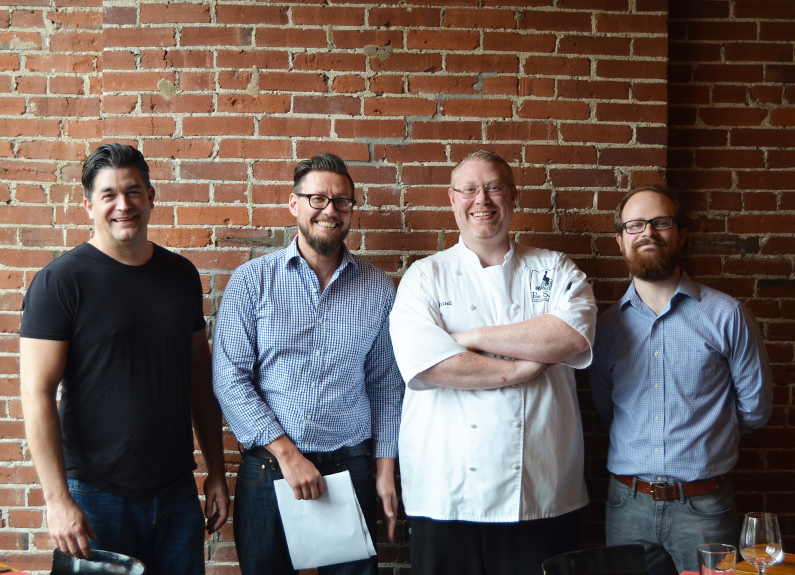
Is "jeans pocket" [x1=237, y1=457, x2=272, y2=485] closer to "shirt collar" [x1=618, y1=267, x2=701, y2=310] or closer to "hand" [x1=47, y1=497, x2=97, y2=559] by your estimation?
"hand" [x1=47, y1=497, x2=97, y2=559]

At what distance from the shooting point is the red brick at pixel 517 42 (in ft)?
7.98

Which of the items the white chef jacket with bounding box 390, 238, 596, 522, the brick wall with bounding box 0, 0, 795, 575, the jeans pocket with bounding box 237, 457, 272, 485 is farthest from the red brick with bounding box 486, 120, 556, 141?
the jeans pocket with bounding box 237, 457, 272, 485

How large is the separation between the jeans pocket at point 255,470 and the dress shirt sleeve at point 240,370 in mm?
79

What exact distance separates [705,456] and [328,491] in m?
1.26

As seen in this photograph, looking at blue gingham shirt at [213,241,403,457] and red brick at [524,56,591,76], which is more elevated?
red brick at [524,56,591,76]

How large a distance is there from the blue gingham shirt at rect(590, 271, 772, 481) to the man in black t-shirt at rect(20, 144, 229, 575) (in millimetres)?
1527

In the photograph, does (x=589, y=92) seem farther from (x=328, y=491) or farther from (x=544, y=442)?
(x=328, y=491)

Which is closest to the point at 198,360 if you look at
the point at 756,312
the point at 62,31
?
the point at 62,31

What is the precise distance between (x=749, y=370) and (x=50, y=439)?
2.24 meters

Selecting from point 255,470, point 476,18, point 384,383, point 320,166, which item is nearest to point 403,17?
point 476,18

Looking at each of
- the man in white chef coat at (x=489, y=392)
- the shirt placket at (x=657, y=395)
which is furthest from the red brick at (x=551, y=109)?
the shirt placket at (x=657, y=395)

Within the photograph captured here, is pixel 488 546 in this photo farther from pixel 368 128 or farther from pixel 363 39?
pixel 363 39

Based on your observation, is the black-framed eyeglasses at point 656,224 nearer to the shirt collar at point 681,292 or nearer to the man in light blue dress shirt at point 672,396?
the man in light blue dress shirt at point 672,396

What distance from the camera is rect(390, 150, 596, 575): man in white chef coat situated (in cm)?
194
